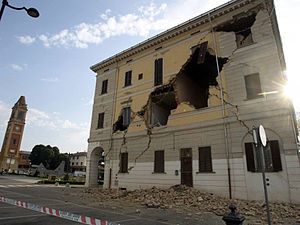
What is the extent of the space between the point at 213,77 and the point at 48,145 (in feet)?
213

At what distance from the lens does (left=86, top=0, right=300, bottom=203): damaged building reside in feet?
35.6

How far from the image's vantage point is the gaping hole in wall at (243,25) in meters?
13.0

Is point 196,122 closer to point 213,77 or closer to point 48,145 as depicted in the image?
point 213,77

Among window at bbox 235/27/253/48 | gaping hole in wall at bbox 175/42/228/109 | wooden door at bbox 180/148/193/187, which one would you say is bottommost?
wooden door at bbox 180/148/193/187

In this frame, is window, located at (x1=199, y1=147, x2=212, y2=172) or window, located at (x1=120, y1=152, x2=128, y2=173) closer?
window, located at (x1=199, y1=147, x2=212, y2=172)

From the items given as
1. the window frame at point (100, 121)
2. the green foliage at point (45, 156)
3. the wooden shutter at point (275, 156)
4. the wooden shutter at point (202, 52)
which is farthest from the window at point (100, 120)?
the green foliage at point (45, 156)

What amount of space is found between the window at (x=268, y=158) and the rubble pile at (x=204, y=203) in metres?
1.68

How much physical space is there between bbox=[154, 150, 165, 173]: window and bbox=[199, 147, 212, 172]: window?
9.72 ft

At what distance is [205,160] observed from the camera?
41.5 feet

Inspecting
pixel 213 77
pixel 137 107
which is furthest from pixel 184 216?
pixel 213 77

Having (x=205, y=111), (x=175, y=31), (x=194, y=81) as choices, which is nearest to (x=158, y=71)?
(x=194, y=81)

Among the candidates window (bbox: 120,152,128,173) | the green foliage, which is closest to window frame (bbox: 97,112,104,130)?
window (bbox: 120,152,128,173)

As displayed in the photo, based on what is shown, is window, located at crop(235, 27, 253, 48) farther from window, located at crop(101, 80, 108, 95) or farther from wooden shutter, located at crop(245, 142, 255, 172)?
window, located at crop(101, 80, 108, 95)

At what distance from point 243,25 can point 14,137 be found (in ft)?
243
